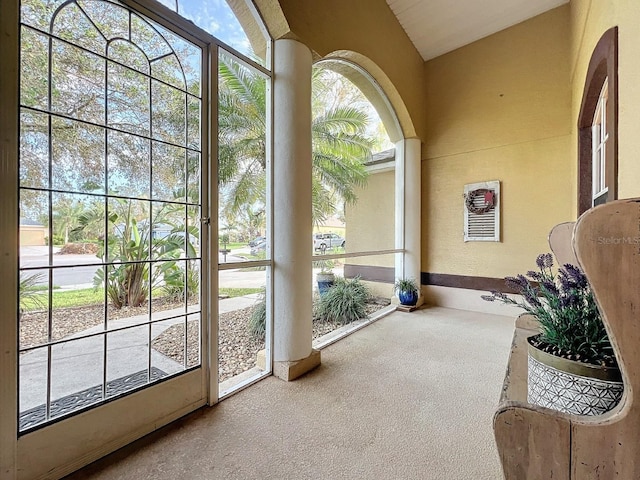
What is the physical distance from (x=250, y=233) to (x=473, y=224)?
329cm

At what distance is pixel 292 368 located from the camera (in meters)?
2.32

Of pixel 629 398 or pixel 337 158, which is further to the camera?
pixel 337 158

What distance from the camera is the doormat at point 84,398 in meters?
1.35

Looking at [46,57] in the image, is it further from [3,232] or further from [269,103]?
[269,103]

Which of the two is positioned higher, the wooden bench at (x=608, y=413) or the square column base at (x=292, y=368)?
the wooden bench at (x=608, y=413)

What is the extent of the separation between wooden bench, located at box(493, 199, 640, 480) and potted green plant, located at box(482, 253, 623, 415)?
6 centimetres

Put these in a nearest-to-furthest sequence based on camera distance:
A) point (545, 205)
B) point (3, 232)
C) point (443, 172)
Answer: point (3, 232)
point (545, 205)
point (443, 172)

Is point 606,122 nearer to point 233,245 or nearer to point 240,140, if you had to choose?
point 233,245

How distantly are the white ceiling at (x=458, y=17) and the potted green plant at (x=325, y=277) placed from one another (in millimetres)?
3567

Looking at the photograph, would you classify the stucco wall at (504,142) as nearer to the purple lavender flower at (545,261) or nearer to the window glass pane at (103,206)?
the purple lavender flower at (545,261)

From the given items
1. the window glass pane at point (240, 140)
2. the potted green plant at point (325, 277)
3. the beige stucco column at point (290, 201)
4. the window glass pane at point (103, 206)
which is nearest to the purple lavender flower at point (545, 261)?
the beige stucco column at point (290, 201)

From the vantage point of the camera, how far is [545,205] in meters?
3.82

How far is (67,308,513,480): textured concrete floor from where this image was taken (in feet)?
4.69

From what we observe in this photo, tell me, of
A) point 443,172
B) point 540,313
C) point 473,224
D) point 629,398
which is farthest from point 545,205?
point 629,398
